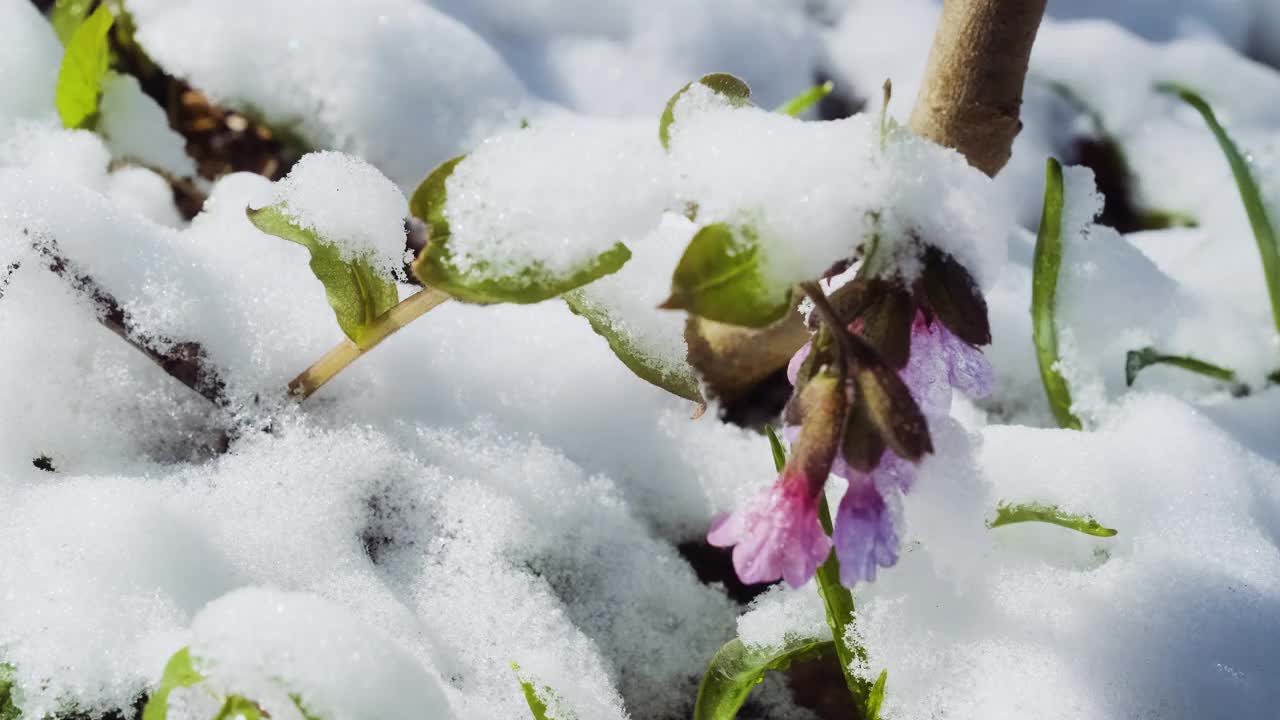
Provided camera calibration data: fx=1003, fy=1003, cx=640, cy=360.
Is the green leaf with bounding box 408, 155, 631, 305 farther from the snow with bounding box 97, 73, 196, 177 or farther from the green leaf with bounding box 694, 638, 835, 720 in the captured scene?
the snow with bounding box 97, 73, 196, 177

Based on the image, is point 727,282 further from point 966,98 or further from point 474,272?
point 966,98

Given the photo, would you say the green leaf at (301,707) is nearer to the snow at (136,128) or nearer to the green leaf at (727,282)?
the green leaf at (727,282)

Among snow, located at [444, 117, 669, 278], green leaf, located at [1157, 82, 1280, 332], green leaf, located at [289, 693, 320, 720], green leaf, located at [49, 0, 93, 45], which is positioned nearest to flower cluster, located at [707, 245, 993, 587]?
snow, located at [444, 117, 669, 278]

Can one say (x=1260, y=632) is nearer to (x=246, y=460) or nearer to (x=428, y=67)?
(x=246, y=460)

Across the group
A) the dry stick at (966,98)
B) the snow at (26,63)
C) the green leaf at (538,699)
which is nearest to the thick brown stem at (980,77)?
the dry stick at (966,98)

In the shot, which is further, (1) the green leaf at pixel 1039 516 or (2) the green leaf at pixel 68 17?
(2) the green leaf at pixel 68 17

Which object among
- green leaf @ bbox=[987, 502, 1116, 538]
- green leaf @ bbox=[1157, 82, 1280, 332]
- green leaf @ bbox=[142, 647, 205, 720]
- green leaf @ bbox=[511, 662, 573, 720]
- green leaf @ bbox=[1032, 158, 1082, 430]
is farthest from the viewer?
green leaf @ bbox=[1157, 82, 1280, 332]

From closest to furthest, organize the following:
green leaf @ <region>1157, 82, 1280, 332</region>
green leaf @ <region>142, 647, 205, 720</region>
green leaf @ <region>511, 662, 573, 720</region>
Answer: green leaf @ <region>142, 647, 205, 720</region>
green leaf @ <region>511, 662, 573, 720</region>
green leaf @ <region>1157, 82, 1280, 332</region>

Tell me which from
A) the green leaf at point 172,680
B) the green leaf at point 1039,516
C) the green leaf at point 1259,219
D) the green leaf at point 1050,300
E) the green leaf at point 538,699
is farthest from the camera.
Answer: the green leaf at point 1259,219
